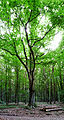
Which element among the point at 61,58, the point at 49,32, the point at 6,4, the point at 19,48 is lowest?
the point at 61,58

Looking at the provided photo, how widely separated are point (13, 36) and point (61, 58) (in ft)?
16.6

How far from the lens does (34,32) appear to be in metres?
10.7

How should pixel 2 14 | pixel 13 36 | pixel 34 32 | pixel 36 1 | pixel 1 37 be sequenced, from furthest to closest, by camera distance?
pixel 34 32, pixel 1 37, pixel 13 36, pixel 2 14, pixel 36 1

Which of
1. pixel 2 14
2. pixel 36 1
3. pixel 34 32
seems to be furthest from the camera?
pixel 34 32

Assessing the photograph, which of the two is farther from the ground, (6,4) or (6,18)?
(6,4)

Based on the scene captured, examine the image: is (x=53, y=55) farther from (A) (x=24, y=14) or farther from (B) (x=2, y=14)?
(B) (x=2, y=14)

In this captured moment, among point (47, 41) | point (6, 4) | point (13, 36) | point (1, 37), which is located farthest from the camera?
point (47, 41)

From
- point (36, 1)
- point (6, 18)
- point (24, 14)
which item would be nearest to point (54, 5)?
point (36, 1)

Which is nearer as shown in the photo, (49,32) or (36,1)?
(36,1)

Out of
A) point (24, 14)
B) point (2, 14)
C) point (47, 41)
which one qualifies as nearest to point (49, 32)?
point (47, 41)

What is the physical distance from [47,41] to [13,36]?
4.41 m

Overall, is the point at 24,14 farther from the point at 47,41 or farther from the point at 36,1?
the point at 47,41

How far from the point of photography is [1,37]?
9.96m

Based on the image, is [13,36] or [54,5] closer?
[54,5]
